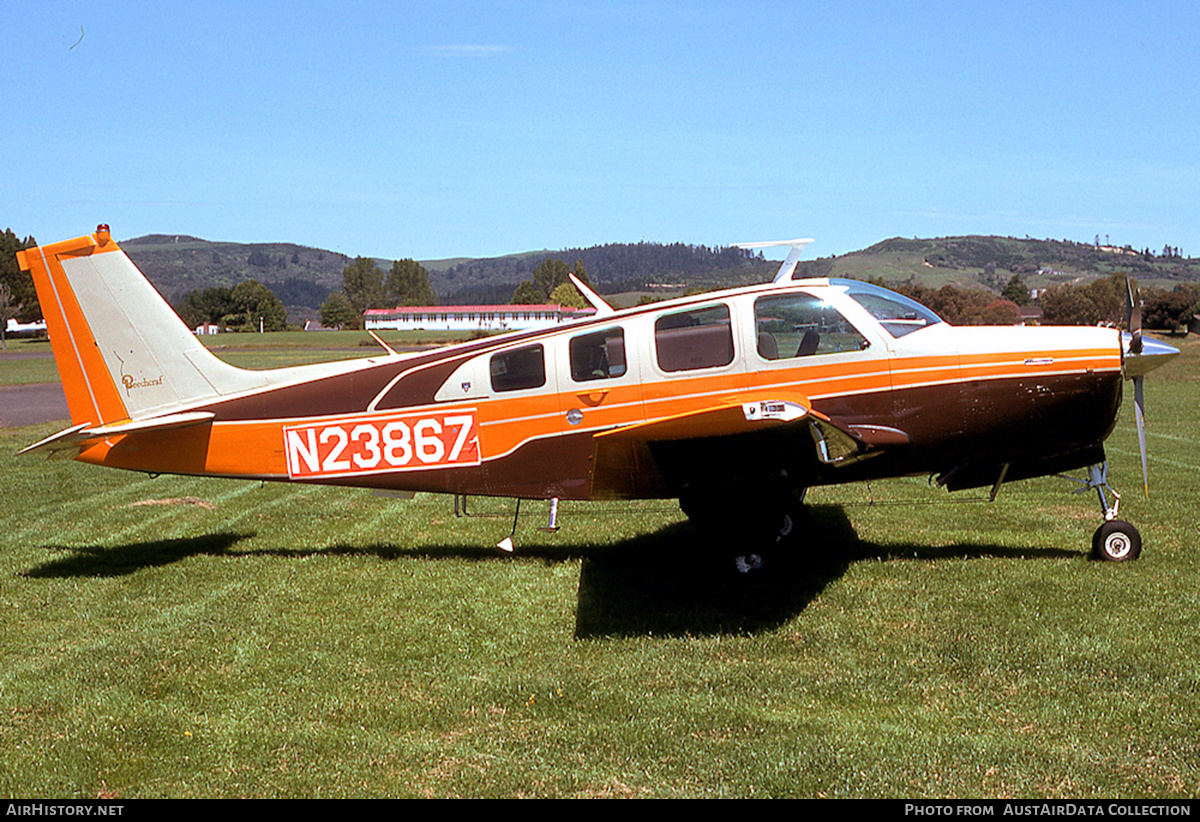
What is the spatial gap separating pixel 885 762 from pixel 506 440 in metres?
4.68

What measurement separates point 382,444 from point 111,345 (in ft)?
9.73

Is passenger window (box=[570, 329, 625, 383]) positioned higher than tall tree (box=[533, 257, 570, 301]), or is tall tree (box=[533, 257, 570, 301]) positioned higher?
tall tree (box=[533, 257, 570, 301])

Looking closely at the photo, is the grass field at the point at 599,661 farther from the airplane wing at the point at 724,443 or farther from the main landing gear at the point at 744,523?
the airplane wing at the point at 724,443

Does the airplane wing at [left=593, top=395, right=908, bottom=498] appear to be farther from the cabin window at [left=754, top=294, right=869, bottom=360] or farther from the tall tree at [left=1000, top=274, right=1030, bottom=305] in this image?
the tall tree at [left=1000, top=274, right=1030, bottom=305]

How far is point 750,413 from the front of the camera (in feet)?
19.9

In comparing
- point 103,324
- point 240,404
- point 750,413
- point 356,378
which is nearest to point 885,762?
point 750,413

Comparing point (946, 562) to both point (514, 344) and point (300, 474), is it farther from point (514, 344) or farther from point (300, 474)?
point (300, 474)

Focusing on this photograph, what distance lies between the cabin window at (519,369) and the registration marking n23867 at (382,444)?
41 cm

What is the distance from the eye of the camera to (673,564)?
887 centimetres

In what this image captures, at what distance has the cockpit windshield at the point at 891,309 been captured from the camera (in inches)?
Answer: 311

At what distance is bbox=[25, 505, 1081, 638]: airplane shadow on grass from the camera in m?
7.33

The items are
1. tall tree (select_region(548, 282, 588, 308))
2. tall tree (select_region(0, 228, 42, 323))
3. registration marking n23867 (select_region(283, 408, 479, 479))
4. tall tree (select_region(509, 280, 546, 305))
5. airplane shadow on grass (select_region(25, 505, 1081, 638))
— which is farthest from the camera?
tall tree (select_region(509, 280, 546, 305))

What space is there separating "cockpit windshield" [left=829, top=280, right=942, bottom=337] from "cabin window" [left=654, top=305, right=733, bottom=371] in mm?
1099

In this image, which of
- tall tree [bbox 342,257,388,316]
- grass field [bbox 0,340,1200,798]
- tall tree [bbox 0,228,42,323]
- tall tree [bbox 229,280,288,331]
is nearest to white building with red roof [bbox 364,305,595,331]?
tall tree [bbox 229,280,288,331]
